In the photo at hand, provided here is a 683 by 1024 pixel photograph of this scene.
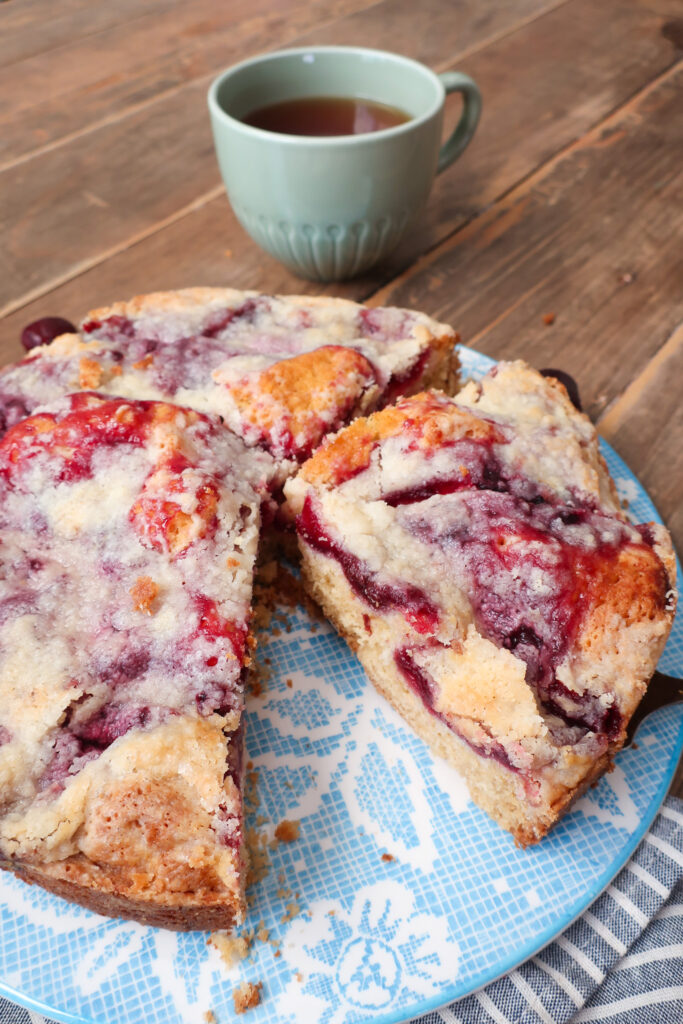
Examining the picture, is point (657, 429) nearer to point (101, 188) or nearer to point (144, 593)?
point (144, 593)

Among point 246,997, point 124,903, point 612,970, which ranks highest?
point 124,903

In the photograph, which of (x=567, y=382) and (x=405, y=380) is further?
(x=567, y=382)

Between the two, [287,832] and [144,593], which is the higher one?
[144,593]

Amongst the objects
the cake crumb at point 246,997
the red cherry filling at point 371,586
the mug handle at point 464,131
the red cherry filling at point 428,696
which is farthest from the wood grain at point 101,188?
the cake crumb at point 246,997

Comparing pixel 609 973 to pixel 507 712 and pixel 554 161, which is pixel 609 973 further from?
pixel 554 161

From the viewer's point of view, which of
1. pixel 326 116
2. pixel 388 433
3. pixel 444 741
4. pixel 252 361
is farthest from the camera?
pixel 326 116

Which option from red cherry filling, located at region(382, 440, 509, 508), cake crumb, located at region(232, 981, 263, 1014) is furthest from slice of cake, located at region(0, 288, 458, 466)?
cake crumb, located at region(232, 981, 263, 1014)

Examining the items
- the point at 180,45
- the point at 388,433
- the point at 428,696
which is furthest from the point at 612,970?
the point at 180,45

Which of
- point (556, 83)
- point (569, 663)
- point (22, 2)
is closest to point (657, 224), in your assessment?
point (556, 83)
